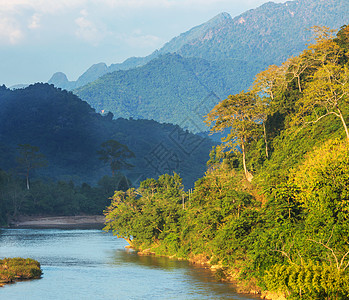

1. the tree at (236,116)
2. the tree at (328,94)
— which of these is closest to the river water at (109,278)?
the tree at (328,94)

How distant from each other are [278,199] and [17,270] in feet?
69.9

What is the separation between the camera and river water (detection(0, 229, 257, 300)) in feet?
118

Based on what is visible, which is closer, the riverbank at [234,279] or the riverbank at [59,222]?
the riverbank at [234,279]

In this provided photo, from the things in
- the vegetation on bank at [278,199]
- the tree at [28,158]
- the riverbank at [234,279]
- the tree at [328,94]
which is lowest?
the riverbank at [234,279]

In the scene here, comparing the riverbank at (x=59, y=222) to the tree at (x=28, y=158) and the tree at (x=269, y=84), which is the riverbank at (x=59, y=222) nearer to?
the tree at (x=28, y=158)

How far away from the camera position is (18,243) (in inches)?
2874

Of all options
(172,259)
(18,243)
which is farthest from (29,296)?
(18,243)

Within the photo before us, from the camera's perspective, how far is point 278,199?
1401 inches

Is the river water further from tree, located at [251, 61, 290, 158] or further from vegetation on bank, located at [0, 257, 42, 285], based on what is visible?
tree, located at [251, 61, 290, 158]

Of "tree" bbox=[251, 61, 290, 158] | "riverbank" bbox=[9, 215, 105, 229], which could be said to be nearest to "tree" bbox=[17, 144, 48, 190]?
"riverbank" bbox=[9, 215, 105, 229]

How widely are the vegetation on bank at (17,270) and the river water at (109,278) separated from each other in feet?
3.23

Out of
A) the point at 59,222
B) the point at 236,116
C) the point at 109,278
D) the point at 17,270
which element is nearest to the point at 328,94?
the point at 236,116

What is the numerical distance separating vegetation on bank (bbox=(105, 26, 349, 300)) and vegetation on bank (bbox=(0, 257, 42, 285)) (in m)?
14.6

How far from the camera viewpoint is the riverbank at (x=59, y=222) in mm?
115312
